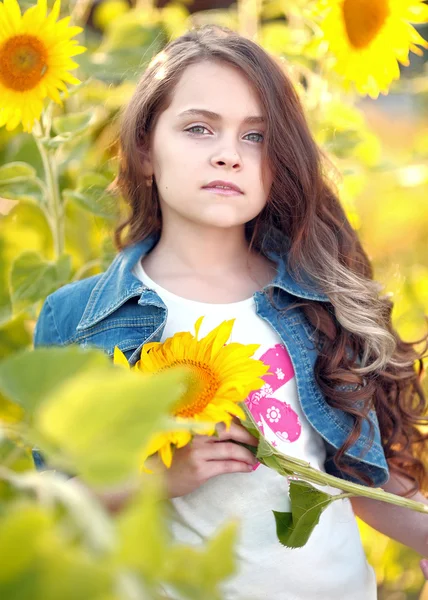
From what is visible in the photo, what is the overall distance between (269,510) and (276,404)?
0.41ft

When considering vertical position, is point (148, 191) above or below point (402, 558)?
above

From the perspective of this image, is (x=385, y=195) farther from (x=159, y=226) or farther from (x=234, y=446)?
(x=234, y=446)

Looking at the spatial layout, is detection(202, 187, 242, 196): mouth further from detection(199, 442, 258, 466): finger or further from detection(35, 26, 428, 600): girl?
detection(199, 442, 258, 466): finger

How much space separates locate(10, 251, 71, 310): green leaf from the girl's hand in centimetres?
39

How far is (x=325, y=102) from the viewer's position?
1332 mm

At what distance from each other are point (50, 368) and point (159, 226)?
2.73 ft

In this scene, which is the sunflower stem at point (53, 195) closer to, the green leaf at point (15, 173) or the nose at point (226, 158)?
the green leaf at point (15, 173)

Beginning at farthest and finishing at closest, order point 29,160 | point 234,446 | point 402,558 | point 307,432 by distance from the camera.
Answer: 1. point 402,558
2. point 29,160
3. point 307,432
4. point 234,446

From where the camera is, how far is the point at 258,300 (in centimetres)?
104

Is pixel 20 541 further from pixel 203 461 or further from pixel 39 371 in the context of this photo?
pixel 203 461

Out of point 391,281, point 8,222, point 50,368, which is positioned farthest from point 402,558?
point 50,368

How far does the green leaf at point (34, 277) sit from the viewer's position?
1.17 meters

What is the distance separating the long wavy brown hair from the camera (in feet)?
3.41

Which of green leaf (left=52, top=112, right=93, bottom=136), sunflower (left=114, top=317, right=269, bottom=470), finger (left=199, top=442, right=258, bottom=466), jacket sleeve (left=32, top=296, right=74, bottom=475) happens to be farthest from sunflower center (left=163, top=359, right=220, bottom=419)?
green leaf (left=52, top=112, right=93, bottom=136)
